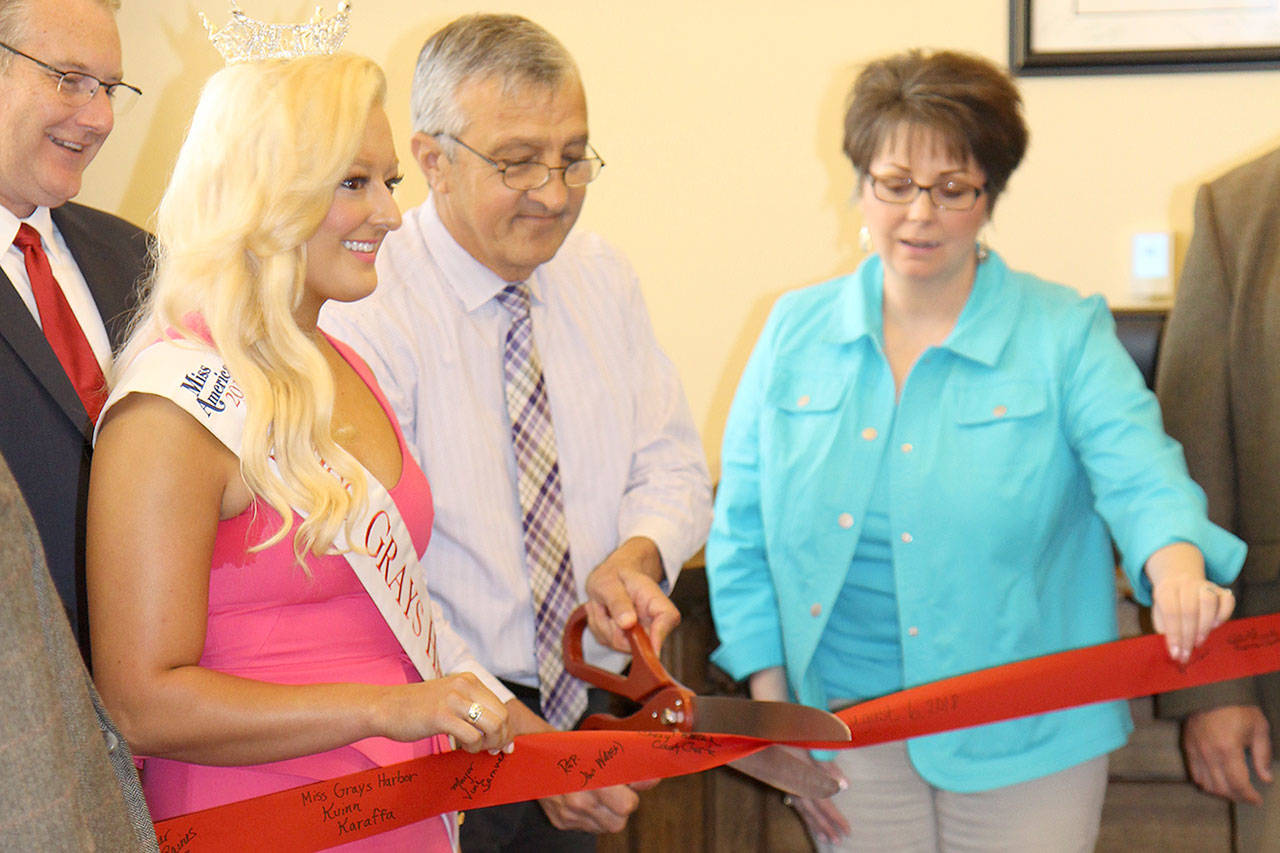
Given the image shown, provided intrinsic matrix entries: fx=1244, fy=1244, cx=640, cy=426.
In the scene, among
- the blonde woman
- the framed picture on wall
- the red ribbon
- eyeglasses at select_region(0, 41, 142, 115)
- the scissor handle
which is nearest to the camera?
the blonde woman

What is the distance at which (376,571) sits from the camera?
3.98ft

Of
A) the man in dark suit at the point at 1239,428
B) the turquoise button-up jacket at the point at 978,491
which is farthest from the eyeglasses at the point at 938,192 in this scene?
the man in dark suit at the point at 1239,428

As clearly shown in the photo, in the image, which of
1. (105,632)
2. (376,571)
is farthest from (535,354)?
(105,632)

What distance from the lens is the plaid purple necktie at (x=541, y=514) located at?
162 cm

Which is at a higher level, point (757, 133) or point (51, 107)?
point (51, 107)

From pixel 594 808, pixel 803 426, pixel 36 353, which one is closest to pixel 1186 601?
pixel 803 426

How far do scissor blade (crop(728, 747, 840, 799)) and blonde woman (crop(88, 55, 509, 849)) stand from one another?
391 mm

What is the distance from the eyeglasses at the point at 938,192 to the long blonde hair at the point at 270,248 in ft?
2.58

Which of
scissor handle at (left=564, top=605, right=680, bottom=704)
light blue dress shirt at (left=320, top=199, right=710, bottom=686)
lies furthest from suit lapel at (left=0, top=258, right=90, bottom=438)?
scissor handle at (left=564, top=605, right=680, bottom=704)

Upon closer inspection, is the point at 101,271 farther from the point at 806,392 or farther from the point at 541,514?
the point at 806,392

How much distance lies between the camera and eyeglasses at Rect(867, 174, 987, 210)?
168cm

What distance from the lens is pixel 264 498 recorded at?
44.0 inches

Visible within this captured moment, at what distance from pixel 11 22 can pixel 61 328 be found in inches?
13.2
